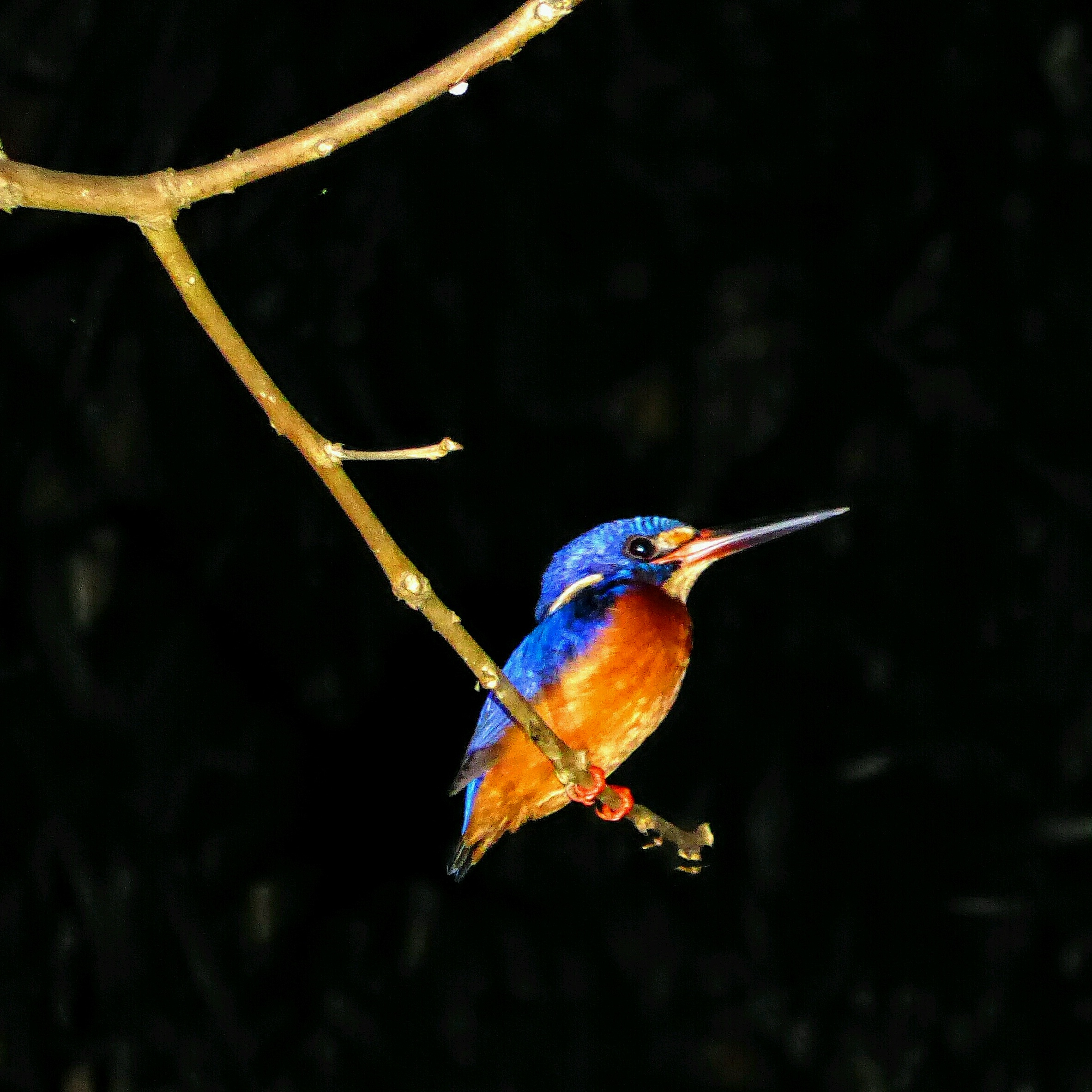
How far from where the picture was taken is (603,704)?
1911mm

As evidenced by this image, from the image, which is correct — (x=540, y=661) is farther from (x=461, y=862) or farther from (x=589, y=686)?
(x=461, y=862)

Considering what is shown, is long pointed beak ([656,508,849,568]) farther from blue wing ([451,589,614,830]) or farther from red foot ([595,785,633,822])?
red foot ([595,785,633,822])

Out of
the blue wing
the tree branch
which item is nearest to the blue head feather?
the blue wing

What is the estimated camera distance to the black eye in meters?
2.21

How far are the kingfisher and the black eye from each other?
1.5 inches

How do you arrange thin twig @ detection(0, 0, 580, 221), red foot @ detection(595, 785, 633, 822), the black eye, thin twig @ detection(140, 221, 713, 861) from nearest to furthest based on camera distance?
thin twig @ detection(0, 0, 580, 221) < thin twig @ detection(140, 221, 713, 861) < red foot @ detection(595, 785, 633, 822) < the black eye

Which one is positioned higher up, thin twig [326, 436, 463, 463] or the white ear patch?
the white ear patch

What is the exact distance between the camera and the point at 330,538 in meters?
3.43

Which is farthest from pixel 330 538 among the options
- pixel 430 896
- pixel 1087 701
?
pixel 1087 701

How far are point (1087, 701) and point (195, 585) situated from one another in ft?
7.81

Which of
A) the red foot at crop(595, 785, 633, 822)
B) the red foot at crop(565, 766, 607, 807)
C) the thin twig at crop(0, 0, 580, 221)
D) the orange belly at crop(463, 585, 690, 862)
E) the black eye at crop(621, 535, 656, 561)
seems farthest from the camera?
the black eye at crop(621, 535, 656, 561)

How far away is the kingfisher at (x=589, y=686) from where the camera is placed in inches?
75.5

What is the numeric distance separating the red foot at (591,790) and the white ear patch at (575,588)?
17.1 inches

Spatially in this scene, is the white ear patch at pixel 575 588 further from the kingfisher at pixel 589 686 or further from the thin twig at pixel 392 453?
the thin twig at pixel 392 453
